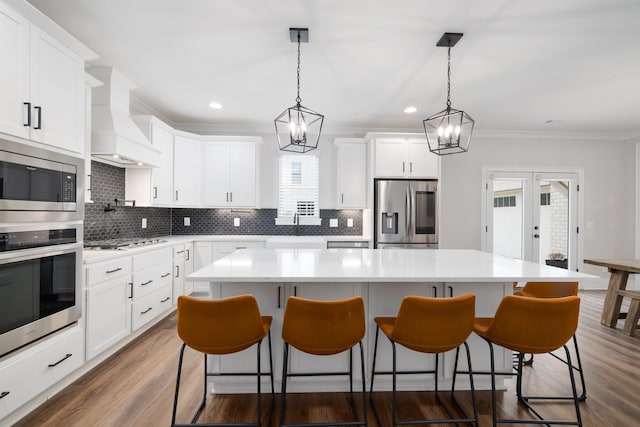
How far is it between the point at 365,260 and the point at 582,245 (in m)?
4.95

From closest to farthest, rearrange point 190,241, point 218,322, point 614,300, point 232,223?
point 218,322 → point 614,300 → point 190,241 → point 232,223

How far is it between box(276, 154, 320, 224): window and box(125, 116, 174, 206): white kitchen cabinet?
168cm

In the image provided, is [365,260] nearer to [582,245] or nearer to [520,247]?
[520,247]

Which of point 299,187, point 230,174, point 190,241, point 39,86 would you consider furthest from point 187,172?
point 39,86

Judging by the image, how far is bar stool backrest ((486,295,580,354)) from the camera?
1670 mm

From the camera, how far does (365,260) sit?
241 centimetres

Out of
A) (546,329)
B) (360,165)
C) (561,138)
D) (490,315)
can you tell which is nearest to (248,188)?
(360,165)

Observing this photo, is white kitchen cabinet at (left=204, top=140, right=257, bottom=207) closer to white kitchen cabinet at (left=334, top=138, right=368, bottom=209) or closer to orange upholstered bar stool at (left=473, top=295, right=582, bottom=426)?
white kitchen cabinet at (left=334, top=138, right=368, bottom=209)

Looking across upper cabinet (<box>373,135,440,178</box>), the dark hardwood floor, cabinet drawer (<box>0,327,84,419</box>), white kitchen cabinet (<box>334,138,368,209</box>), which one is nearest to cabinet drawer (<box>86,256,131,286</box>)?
cabinet drawer (<box>0,327,84,419</box>)

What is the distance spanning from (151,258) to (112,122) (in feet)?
4.51

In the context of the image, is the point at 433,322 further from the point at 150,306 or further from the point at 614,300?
the point at 614,300

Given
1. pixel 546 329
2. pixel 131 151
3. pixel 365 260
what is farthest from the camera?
pixel 131 151

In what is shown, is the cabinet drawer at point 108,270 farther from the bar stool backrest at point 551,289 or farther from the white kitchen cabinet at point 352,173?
the bar stool backrest at point 551,289

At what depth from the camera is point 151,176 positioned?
12.8 ft
